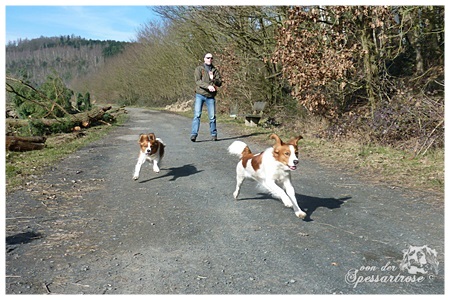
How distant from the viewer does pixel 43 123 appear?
1555 cm

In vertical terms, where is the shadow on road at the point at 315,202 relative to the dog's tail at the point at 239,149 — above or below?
below

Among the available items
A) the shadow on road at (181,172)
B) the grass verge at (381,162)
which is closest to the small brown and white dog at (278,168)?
the shadow on road at (181,172)

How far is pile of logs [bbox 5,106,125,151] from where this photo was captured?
1145cm

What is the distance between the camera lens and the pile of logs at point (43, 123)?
37.6 ft

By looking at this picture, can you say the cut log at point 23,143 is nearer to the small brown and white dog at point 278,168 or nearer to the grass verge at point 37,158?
the grass verge at point 37,158

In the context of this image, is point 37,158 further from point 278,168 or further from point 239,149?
point 278,168

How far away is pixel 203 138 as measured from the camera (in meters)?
13.2

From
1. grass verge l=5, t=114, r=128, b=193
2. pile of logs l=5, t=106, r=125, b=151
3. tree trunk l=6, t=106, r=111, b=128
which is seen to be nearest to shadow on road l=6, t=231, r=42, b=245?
pile of logs l=5, t=106, r=125, b=151

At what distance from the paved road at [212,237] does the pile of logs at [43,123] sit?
1.49 m

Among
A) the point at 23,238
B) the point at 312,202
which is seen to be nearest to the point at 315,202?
the point at 312,202

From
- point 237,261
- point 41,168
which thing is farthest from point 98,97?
point 237,261
